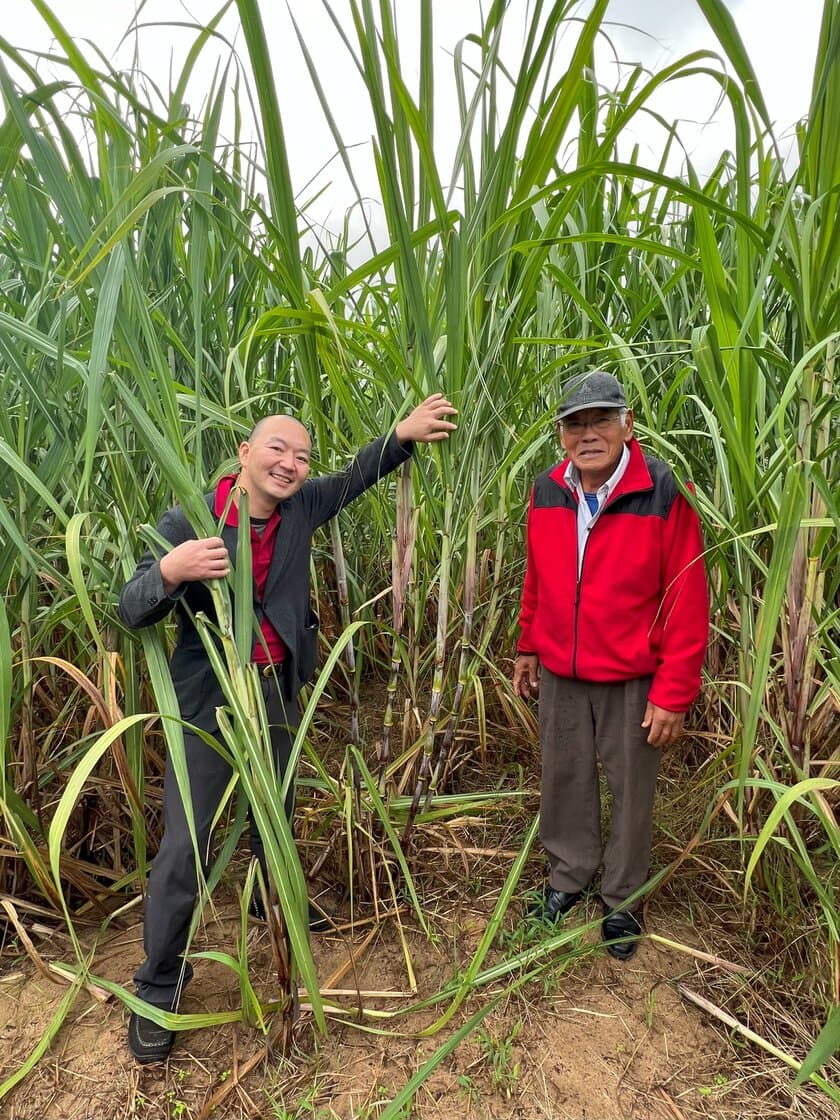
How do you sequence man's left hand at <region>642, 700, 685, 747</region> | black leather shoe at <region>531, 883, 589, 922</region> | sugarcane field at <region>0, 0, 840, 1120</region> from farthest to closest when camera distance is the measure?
black leather shoe at <region>531, 883, 589, 922</region>, man's left hand at <region>642, 700, 685, 747</region>, sugarcane field at <region>0, 0, 840, 1120</region>

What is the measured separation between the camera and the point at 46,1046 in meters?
1.03

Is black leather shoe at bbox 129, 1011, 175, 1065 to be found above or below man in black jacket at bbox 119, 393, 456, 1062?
→ below

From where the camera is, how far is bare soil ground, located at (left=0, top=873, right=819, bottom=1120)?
39.0 inches

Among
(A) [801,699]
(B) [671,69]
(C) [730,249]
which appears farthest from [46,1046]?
(C) [730,249]

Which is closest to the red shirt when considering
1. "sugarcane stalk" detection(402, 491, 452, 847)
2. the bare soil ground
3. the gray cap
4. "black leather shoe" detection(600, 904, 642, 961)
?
"sugarcane stalk" detection(402, 491, 452, 847)

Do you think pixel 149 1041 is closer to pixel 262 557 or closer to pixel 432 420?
pixel 262 557

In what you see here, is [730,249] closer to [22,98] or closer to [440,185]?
[440,185]

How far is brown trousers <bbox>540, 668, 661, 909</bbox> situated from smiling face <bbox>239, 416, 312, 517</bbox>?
2.36ft

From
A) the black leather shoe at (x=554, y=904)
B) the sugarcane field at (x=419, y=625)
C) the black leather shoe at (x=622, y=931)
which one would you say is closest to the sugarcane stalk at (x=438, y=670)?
the sugarcane field at (x=419, y=625)

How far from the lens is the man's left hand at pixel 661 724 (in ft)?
3.96

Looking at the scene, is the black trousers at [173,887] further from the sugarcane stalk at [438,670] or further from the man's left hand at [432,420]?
the man's left hand at [432,420]

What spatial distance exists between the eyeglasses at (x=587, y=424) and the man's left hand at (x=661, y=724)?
559mm

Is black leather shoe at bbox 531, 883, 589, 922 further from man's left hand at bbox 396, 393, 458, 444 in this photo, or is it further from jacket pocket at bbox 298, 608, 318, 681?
man's left hand at bbox 396, 393, 458, 444

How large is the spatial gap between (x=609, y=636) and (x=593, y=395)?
1.60ft
